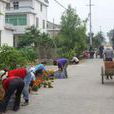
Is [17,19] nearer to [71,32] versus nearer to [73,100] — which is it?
[71,32]

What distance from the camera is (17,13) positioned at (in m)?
73.9

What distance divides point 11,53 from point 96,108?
17.1ft

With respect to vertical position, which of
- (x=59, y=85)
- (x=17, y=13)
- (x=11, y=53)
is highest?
(x=17, y=13)

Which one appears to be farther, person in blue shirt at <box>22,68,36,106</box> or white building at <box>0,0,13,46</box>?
white building at <box>0,0,13,46</box>

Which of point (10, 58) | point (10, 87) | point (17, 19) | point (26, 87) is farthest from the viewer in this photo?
point (17, 19)

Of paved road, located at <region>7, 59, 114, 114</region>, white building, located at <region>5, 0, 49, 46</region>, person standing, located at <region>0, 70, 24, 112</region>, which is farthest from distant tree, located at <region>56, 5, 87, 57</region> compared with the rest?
person standing, located at <region>0, 70, 24, 112</region>

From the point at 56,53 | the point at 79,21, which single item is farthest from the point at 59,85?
the point at 79,21

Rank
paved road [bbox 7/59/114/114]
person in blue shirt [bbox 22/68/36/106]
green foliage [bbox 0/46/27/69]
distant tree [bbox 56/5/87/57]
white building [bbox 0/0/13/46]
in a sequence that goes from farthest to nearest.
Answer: distant tree [bbox 56/5/87/57] → white building [bbox 0/0/13/46] → green foliage [bbox 0/46/27/69] → person in blue shirt [bbox 22/68/36/106] → paved road [bbox 7/59/114/114]

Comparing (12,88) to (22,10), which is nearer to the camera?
(12,88)

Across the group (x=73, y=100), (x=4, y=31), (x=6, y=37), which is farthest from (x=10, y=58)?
(x=6, y=37)

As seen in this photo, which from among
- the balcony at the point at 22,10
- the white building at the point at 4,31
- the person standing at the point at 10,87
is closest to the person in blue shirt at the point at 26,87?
the person standing at the point at 10,87

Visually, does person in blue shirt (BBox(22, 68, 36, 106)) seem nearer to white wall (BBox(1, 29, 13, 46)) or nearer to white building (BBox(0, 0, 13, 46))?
white building (BBox(0, 0, 13, 46))

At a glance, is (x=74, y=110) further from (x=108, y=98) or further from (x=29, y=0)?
(x=29, y=0)

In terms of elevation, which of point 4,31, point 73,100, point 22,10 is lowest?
point 73,100
